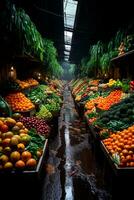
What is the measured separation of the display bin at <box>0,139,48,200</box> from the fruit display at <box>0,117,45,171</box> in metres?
0.10

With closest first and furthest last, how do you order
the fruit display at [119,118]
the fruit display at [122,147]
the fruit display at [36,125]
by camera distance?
the fruit display at [122,147], the fruit display at [119,118], the fruit display at [36,125]

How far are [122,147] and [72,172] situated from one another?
5.18 ft

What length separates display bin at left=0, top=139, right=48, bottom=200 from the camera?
9.86ft

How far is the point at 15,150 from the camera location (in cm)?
343

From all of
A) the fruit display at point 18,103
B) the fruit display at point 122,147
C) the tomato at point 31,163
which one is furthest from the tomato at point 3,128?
the fruit display at point 18,103

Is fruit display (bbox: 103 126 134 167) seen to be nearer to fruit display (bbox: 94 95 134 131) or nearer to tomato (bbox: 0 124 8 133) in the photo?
fruit display (bbox: 94 95 134 131)

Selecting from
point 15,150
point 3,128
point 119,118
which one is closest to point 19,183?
point 15,150

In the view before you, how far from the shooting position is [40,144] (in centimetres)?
411

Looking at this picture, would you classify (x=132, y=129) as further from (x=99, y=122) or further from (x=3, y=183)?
(x=3, y=183)

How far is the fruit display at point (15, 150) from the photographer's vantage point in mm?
3141

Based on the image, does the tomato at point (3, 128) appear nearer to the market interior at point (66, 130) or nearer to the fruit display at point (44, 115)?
the market interior at point (66, 130)

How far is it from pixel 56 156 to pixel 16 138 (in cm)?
271

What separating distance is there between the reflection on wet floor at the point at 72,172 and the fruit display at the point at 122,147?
34.1 inches

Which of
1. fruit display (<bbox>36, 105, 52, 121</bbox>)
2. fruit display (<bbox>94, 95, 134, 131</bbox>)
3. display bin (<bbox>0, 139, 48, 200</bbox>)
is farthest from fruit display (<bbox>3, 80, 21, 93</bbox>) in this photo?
Result: display bin (<bbox>0, 139, 48, 200</bbox>)
